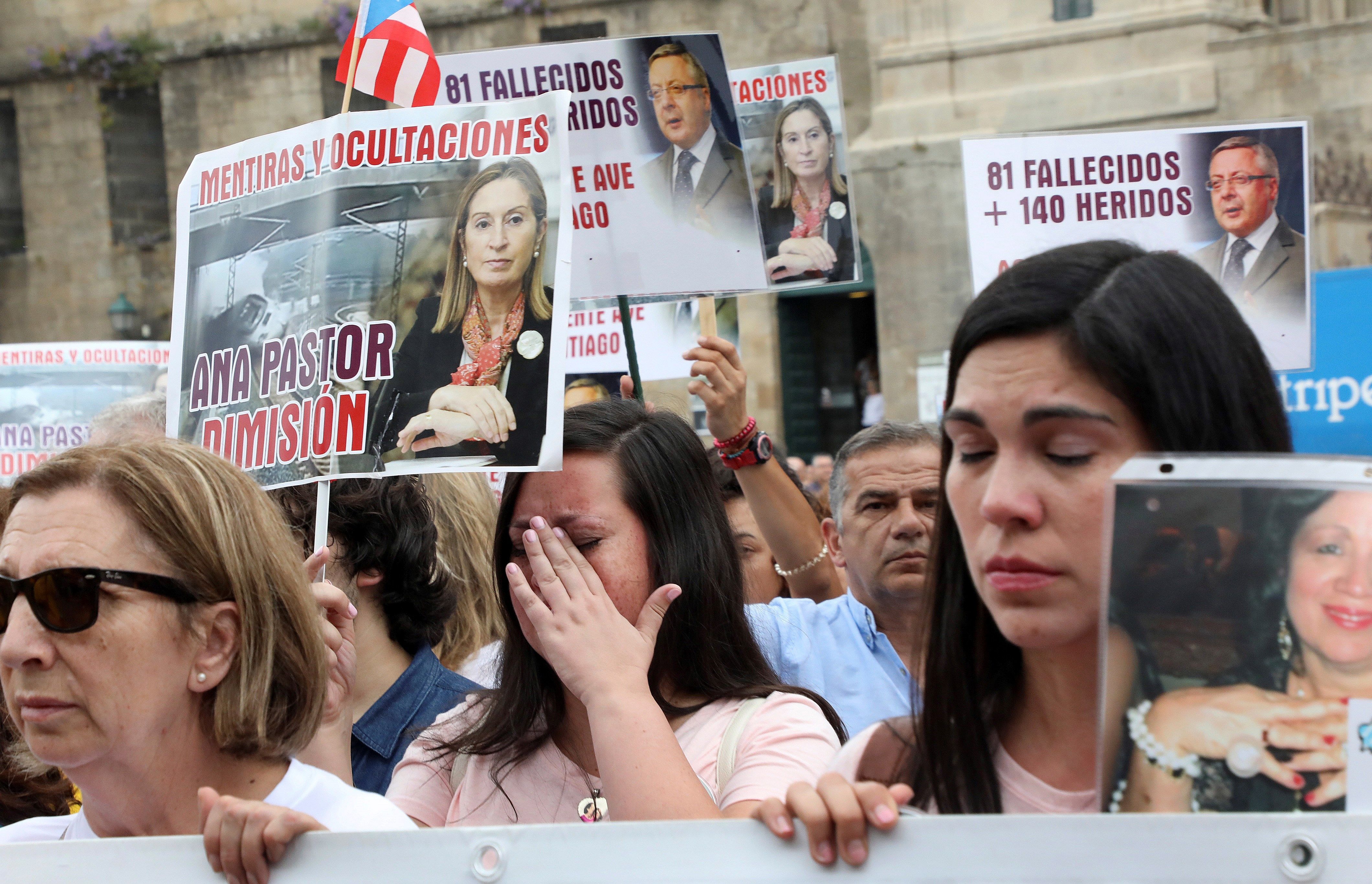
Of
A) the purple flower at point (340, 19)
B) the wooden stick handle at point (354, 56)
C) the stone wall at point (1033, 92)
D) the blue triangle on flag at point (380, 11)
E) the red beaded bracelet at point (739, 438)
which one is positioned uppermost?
the purple flower at point (340, 19)

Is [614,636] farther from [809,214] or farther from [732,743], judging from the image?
[809,214]

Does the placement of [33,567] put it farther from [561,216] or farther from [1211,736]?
[1211,736]

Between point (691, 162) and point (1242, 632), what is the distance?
327 centimetres

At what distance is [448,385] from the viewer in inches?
107

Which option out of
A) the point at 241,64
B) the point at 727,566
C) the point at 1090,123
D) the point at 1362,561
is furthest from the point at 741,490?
the point at 241,64

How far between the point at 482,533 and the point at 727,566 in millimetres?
1493

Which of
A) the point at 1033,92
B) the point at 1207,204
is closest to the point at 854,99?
the point at 1033,92

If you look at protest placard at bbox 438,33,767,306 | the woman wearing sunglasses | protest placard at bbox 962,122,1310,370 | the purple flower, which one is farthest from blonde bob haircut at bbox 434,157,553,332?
the purple flower

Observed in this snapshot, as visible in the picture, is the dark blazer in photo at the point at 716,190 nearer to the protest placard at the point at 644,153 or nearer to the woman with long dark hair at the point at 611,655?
the protest placard at the point at 644,153

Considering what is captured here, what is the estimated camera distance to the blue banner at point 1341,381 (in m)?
8.13

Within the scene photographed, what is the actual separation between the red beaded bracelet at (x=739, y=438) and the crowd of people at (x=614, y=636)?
0.66m

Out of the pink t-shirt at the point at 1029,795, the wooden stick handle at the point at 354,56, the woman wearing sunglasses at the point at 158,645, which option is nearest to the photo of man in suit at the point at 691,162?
the wooden stick handle at the point at 354,56

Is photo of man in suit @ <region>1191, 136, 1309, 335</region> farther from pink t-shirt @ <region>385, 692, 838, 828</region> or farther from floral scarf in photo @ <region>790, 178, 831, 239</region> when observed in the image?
pink t-shirt @ <region>385, 692, 838, 828</region>

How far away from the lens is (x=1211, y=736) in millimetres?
1325
